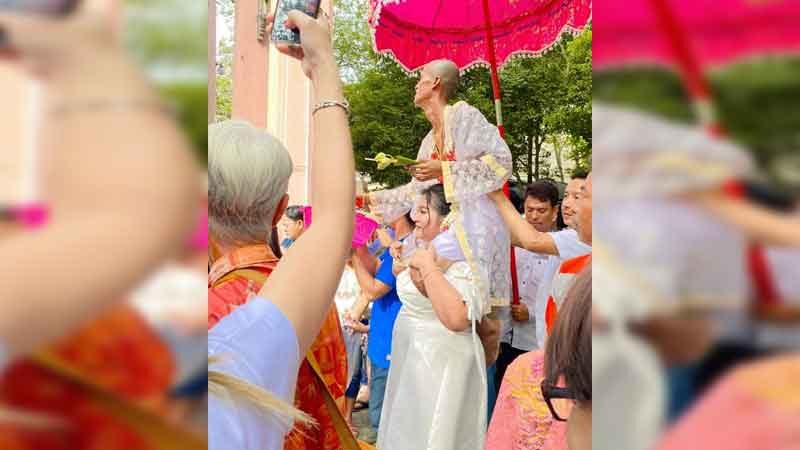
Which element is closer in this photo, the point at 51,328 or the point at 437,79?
the point at 51,328

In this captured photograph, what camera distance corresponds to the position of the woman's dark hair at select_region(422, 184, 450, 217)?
3.62 metres

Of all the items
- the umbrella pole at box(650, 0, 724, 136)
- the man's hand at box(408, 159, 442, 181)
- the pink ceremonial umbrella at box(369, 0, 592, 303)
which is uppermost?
the pink ceremonial umbrella at box(369, 0, 592, 303)

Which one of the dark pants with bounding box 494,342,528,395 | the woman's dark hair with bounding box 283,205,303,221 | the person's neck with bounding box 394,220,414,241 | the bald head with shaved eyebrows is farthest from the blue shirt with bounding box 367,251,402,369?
the bald head with shaved eyebrows

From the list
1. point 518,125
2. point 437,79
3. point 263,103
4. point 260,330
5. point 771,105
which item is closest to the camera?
point 771,105

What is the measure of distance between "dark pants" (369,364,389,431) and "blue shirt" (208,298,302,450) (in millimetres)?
3604

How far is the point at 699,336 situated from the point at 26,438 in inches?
10.5

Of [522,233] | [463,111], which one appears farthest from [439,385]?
[463,111]

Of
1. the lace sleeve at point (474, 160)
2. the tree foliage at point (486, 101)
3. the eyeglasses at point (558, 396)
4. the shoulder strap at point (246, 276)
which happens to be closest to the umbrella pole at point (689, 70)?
the eyeglasses at point (558, 396)

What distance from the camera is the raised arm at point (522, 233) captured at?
3133mm

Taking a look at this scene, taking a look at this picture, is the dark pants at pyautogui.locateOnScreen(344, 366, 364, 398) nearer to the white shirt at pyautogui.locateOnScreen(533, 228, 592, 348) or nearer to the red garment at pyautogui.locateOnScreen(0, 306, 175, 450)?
the white shirt at pyautogui.locateOnScreen(533, 228, 592, 348)

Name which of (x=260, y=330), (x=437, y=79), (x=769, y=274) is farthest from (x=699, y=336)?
(x=437, y=79)

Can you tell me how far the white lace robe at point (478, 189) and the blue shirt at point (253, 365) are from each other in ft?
7.02

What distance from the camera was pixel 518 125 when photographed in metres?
9.53

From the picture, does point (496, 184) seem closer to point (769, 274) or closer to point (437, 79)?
point (437, 79)
